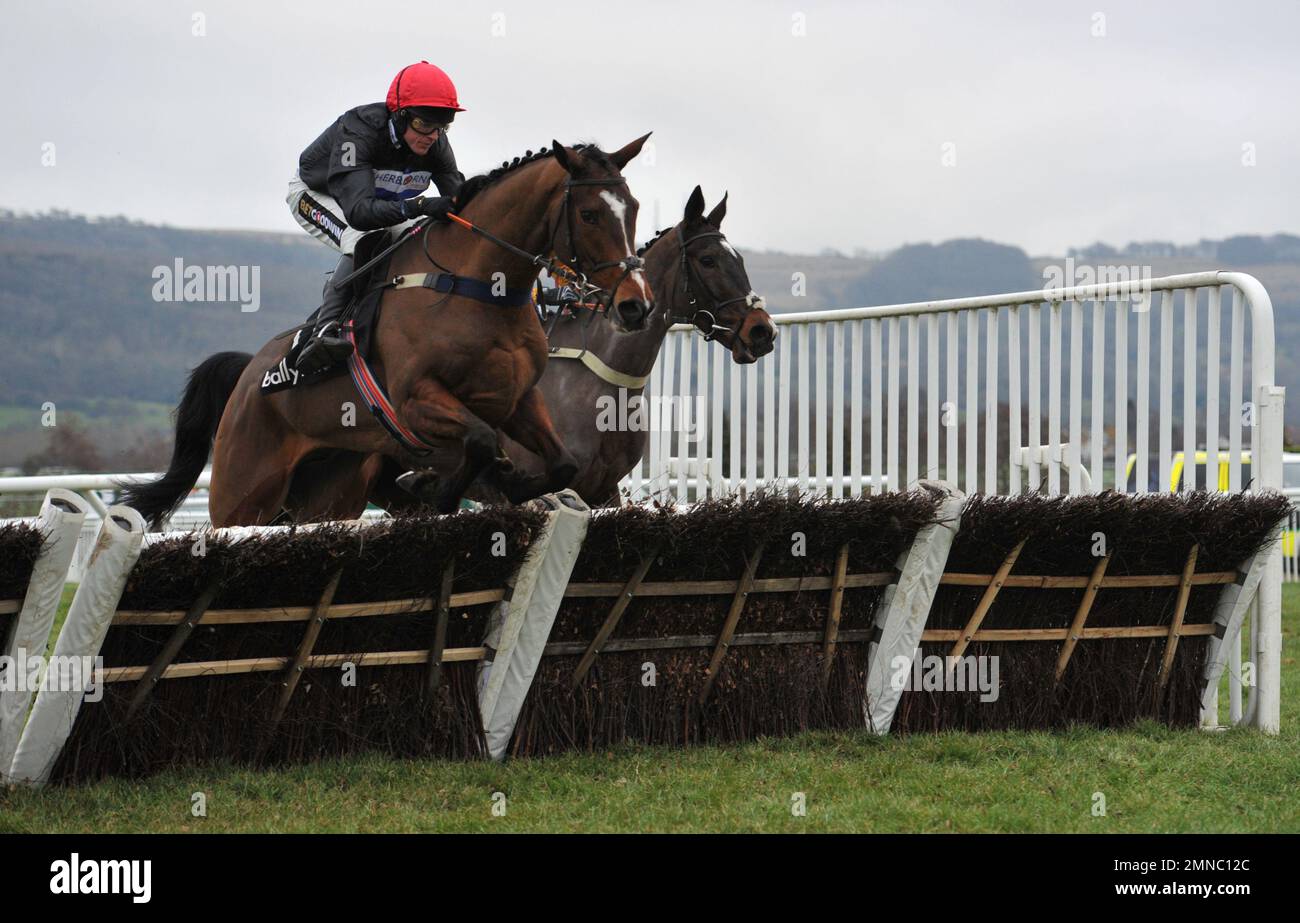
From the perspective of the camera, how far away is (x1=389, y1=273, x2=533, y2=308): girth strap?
576 centimetres

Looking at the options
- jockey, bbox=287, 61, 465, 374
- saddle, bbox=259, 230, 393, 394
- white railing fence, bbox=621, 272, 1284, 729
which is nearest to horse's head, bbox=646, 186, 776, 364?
white railing fence, bbox=621, 272, 1284, 729

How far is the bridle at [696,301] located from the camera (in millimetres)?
6930

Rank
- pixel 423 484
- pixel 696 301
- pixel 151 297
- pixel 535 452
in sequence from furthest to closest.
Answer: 1. pixel 151 297
2. pixel 696 301
3. pixel 535 452
4. pixel 423 484

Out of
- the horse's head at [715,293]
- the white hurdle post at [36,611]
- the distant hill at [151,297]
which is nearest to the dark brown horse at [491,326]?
the horse's head at [715,293]

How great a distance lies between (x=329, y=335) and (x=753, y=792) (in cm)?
295

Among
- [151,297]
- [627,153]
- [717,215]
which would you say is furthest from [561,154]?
[151,297]

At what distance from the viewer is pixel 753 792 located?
4297 mm

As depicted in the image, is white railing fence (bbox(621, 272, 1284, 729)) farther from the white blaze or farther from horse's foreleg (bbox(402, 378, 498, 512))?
the white blaze

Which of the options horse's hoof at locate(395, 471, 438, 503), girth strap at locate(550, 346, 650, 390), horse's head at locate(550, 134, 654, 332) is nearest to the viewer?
horse's head at locate(550, 134, 654, 332)

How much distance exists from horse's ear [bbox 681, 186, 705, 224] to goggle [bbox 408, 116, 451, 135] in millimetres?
1372

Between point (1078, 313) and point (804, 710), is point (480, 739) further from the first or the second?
point (1078, 313)

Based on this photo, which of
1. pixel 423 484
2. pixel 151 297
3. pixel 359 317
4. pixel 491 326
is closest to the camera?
pixel 491 326

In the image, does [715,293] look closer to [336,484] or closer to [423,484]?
[423,484]

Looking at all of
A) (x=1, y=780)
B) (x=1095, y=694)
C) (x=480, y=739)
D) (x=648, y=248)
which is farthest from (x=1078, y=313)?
(x=1, y=780)
